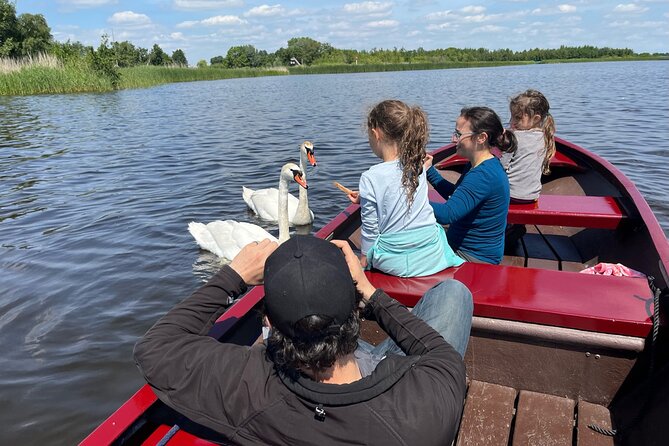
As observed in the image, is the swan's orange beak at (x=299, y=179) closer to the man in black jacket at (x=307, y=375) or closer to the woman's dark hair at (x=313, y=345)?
the man in black jacket at (x=307, y=375)

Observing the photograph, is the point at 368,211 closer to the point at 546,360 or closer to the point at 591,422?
the point at 546,360

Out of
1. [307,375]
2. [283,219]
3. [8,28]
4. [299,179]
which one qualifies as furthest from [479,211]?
[8,28]

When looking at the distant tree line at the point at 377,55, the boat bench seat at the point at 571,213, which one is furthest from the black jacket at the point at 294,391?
the distant tree line at the point at 377,55

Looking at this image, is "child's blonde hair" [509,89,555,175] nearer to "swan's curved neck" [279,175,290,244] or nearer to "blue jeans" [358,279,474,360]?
"swan's curved neck" [279,175,290,244]

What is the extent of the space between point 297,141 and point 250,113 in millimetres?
7482

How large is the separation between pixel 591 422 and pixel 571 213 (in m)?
2.01

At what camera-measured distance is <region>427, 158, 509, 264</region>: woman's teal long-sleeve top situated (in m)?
3.04

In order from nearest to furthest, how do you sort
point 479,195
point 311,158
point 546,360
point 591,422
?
point 591,422, point 546,360, point 479,195, point 311,158

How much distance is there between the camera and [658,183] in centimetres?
904

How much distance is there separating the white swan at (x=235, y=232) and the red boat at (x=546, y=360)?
9.51ft

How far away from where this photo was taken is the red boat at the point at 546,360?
A: 2.03 metres

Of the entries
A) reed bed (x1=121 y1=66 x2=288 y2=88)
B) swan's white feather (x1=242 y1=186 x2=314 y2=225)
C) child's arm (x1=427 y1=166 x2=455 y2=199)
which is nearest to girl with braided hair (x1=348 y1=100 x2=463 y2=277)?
child's arm (x1=427 y1=166 x2=455 y2=199)

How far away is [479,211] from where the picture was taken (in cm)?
324

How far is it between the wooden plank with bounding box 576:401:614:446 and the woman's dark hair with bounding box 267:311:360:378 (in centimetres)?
154
